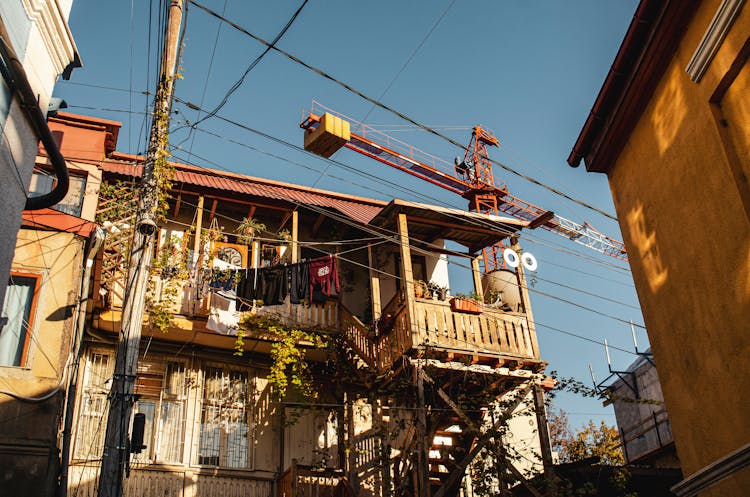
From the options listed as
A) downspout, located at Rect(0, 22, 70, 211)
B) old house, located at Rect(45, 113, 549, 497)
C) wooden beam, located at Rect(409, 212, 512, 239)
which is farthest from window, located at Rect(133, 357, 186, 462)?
downspout, located at Rect(0, 22, 70, 211)

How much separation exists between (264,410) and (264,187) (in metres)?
5.77

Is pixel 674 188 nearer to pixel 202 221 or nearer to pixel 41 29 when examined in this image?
pixel 41 29

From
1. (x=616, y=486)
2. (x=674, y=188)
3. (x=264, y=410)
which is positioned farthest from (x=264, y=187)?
(x=674, y=188)

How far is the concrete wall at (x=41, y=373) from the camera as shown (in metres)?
11.6

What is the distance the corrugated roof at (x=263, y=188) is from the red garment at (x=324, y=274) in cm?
208

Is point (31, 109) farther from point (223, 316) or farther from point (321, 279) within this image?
point (321, 279)

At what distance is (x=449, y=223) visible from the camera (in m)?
18.0

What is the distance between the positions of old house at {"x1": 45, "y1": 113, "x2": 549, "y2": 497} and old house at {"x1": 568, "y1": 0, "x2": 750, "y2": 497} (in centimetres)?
621

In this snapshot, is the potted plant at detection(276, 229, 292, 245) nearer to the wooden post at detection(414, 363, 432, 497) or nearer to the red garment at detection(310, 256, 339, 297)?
the red garment at detection(310, 256, 339, 297)

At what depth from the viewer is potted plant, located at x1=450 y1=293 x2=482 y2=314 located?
634 inches

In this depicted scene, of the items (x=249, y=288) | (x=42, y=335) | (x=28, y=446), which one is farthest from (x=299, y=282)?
(x=28, y=446)

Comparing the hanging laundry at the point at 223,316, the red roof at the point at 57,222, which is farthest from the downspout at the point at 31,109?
the hanging laundry at the point at 223,316

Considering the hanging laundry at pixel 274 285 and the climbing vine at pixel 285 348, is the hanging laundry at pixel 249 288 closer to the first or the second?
the hanging laundry at pixel 274 285

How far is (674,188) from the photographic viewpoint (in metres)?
9.26
